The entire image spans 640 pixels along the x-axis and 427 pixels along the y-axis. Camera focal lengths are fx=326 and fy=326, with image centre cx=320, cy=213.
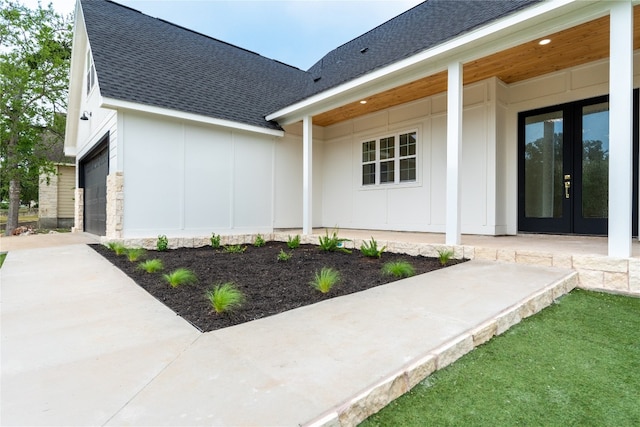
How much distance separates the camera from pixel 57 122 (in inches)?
535

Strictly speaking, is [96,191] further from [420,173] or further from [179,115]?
[420,173]

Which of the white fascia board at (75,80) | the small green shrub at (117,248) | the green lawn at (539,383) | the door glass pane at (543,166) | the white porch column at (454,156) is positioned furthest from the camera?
the white fascia board at (75,80)

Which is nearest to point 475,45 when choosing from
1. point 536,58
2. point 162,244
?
point 536,58

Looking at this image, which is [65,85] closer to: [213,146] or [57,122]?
[57,122]

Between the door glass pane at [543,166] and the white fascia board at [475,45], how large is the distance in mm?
2392

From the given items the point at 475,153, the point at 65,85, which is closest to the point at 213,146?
the point at 475,153

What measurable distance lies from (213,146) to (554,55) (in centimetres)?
685

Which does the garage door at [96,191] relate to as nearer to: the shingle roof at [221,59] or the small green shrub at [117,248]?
the small green shrub at [117,248]

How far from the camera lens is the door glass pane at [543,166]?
19.9 ft

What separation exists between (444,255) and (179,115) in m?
5.94

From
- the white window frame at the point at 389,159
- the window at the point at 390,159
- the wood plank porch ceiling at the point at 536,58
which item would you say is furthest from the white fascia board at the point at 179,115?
the wood plank porch ceiling at the point at 536,58

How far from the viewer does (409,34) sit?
7.26 metres

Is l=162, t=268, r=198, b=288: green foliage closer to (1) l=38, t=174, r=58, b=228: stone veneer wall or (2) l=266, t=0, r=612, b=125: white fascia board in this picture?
(2) l=266, t=0, r=612, b=125: white fascia board

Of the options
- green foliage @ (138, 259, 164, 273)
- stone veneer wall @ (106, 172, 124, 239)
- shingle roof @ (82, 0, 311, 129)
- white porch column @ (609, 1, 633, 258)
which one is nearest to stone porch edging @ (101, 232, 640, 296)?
white porch column @ (609, 1, 633, 258)
